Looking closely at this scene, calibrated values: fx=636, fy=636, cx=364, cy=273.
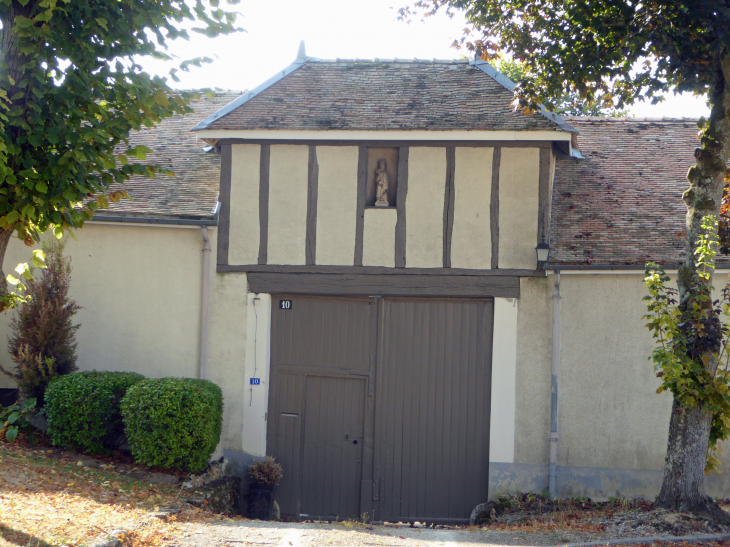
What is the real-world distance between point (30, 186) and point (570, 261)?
18.9 ft

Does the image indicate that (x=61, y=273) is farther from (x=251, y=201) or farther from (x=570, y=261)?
(x=570, y=261)

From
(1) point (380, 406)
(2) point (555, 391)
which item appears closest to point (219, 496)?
(1) point (380, 406)

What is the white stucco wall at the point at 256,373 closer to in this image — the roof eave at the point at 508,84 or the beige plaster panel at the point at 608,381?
the beige plaster panel at the point at 608,381

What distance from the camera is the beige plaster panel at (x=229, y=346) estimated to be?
26.5 feet

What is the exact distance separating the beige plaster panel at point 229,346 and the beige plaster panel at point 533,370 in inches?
136

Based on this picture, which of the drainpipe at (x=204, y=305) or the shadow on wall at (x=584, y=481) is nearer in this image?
the shadow on wall at (x=584, y=481)

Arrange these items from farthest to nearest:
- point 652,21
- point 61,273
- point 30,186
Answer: point 61,273, point 652,21, point 30,186

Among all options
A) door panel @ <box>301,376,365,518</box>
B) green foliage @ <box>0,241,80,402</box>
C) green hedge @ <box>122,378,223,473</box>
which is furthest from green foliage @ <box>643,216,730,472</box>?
green foliage @ <box>0,241,80,402</box>

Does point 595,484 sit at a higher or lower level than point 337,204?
lower

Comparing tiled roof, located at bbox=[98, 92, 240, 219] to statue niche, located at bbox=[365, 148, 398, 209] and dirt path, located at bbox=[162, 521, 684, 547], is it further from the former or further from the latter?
dirt path, located at bbox=[162, 521, 684, 547]

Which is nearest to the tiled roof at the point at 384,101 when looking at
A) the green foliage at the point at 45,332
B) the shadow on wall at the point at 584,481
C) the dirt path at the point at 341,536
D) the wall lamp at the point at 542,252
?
the wall lamp at the point at 542,252

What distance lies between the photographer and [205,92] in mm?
4816

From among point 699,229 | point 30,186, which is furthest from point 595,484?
point 30,186

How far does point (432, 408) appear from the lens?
26.3 ft
